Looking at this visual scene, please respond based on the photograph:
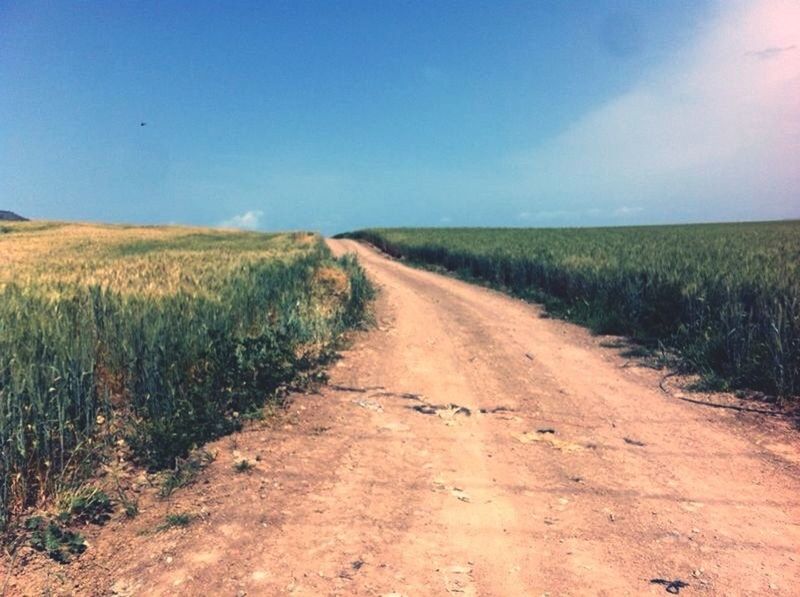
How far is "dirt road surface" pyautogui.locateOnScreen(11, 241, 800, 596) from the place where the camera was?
3.70 meters

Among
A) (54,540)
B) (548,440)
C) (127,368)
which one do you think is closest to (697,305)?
(548,440)

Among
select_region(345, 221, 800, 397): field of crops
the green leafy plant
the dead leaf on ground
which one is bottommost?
the dead leaf on ground

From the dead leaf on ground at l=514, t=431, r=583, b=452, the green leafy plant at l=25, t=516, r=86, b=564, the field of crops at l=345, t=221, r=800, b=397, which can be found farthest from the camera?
the field of crops at l=345, t=221, r=800, b=397

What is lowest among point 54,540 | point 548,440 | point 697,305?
point 548,440

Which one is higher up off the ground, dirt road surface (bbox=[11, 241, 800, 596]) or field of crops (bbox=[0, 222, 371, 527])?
field of crops (bbox=[0, 222, 371, 527])

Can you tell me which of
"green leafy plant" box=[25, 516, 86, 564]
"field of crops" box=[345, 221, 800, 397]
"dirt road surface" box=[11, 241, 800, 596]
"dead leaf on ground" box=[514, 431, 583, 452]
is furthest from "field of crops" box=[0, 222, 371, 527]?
"field of crops" box=[345, 221, 800, 397]

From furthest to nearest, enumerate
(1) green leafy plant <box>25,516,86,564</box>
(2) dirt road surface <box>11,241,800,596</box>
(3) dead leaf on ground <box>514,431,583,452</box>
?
(3) dead leaf on ground <box>514,431,583,452</box>
(1) green leafy plant <box>25,516,86,564</box>
(2) dirt road surface <box>11,241,800,596</box>

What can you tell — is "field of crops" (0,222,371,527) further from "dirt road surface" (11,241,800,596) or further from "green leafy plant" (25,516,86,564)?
"dirt road surface" (11,241,800,596)

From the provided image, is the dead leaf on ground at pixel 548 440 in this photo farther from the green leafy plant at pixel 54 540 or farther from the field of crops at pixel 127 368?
the green leafy plant at pixel 54 540

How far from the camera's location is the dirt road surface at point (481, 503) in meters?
3.70

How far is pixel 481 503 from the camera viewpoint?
4699mm

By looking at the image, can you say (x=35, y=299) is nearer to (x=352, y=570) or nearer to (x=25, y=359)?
(x=25, y=359)

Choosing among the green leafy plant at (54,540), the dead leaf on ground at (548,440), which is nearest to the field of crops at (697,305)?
the dead leaf on ground at (548,440)

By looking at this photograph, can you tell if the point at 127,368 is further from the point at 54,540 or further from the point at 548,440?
the point at 548,440
